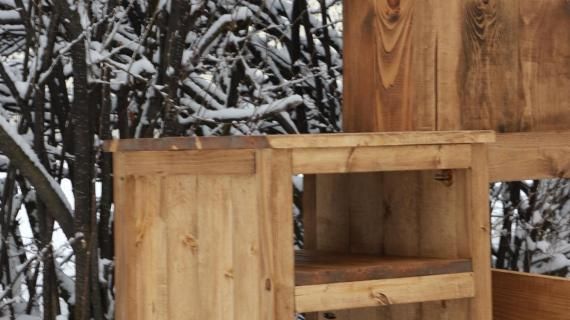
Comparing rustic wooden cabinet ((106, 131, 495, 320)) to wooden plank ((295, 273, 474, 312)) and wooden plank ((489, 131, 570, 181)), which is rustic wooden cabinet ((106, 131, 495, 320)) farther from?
wooden plank ((489, 131, 570, 181))

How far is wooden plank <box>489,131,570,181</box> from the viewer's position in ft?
7.92

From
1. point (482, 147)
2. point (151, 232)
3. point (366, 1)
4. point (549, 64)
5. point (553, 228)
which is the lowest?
point (553, 228)

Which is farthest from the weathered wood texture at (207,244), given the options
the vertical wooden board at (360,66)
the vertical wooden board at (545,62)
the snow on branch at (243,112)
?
the snow on branch at (243,112)

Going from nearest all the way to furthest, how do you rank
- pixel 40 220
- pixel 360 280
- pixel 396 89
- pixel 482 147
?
pixel 360 280, pixel 482 147, pixel 396 89, pixel 40 220

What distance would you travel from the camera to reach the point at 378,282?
2.07m

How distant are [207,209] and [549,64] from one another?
100 cm

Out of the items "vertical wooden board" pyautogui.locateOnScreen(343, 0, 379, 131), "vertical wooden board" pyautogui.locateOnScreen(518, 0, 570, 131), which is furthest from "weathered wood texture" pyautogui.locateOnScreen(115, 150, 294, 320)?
"vertical wooden board" pyautogui.locateOnScreen(518, 0, 570, 131)

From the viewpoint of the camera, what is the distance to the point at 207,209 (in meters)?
2.01

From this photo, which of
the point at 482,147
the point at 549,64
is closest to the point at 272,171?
the point at 482,147

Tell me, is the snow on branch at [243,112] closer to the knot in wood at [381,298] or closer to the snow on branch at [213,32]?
the snow on branch at [213,32]

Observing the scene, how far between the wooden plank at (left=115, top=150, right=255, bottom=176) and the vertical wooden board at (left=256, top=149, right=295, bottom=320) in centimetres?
3

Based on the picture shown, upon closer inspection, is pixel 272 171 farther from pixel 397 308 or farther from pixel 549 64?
pixel 549 64

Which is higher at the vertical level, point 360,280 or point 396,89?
point 396,89

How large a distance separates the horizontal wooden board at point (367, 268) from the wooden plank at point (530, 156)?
311 millimetres
